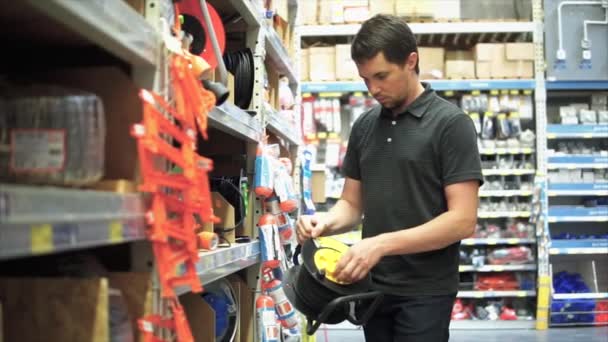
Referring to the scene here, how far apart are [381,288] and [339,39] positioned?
5004 millimetres

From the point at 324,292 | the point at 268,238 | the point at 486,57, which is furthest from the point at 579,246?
the point at 324,292

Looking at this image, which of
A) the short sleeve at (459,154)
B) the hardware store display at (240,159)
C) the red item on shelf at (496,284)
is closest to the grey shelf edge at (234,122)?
the hardware store display at (240,159)

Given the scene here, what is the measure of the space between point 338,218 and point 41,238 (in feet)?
4.74

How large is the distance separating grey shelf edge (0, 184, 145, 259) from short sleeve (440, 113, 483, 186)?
3.48 feet

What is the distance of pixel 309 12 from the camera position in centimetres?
617

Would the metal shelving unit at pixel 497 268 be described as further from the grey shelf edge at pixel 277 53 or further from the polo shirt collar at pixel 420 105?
the polo shirt collar at pixel 420 105

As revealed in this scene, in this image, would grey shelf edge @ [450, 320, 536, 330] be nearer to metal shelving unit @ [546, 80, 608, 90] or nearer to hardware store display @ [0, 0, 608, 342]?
hardware store display @ [0, 0, 608, 342]

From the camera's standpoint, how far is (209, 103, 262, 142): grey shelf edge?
1850 mm

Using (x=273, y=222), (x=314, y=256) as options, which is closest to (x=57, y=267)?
(x=314, y=256)

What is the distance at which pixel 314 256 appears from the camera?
188 cm

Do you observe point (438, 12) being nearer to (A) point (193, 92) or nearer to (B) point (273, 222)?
(B) point (273, 222)

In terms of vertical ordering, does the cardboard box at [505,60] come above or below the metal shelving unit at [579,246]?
above

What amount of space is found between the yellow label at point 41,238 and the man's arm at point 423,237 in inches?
39.1

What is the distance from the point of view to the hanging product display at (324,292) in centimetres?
179
